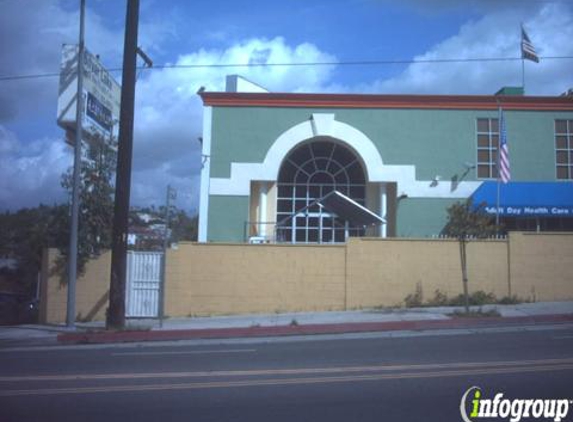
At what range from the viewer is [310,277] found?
20.6m

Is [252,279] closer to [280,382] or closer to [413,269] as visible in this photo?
[413,269]

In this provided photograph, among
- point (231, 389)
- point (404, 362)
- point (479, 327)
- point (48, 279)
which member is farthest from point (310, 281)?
point (231, 389)

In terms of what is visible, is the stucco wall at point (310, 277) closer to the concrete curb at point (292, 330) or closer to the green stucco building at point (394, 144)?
the concrete curb at point (292, 330)

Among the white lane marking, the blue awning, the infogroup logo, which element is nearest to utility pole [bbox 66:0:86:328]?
the white lane marking

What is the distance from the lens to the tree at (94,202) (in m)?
19.9

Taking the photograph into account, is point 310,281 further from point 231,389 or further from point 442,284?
point 231,389

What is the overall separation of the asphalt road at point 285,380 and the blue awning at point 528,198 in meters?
12.8

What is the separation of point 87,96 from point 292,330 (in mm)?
9742

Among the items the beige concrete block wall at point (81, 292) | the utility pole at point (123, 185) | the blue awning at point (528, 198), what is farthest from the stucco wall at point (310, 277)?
the blue awning at point (528, 198)

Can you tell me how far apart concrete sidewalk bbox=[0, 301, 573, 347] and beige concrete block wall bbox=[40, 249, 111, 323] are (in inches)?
28.0

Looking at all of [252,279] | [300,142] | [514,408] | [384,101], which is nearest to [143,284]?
[252,279]

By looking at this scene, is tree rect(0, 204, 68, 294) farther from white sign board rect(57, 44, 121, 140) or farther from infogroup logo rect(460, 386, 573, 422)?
infogroup logo rect(460, 386, 573, 422)

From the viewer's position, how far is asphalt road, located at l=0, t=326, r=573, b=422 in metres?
7.50

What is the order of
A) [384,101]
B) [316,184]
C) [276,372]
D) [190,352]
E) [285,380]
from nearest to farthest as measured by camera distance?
[285,380] → [276,372] → [190,352] → [384,101] → [316,184]
